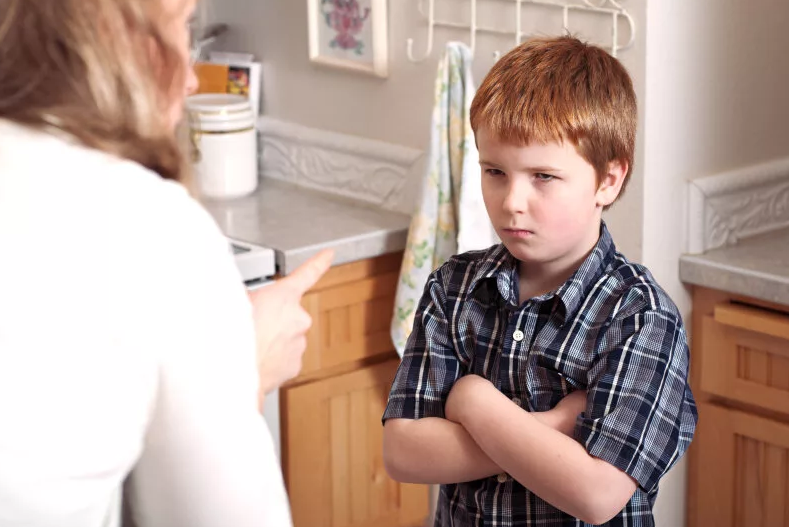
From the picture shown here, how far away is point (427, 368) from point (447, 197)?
78cm

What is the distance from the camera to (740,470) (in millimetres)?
1952

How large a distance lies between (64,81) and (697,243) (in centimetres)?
141

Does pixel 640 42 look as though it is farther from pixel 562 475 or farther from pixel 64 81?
pixel 64 81

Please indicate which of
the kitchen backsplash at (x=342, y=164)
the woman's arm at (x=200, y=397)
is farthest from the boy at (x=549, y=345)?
the kitchen backsplash at (x=342, y=164)

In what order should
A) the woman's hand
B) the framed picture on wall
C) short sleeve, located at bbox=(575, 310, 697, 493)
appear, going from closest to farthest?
the woman's hand, short sleeve, located at bbox=(575, 310, 697, 493), the framed picture on wall

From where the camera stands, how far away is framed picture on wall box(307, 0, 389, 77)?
2.29 metres

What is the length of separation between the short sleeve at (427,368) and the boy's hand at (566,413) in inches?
5.7

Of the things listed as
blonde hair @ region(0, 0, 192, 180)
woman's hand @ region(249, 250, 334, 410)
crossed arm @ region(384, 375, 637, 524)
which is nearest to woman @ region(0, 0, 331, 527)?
blonde hair @ region(0, 0, 192, 180)

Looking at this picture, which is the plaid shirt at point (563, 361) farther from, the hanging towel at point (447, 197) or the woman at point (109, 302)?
the hanging towel at point (447, 197)

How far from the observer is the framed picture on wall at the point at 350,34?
2287 mm

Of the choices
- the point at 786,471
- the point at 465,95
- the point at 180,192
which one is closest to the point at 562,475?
the point at 180,192

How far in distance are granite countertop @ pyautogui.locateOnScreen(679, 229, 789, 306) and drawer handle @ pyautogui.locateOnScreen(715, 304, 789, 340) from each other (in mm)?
30

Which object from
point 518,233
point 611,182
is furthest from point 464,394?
point 611,182

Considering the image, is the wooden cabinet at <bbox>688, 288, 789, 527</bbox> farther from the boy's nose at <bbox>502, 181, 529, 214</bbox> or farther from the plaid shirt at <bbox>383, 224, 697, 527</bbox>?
the boy's nose at <bbox>502, 181, 529, 214</bbox>
